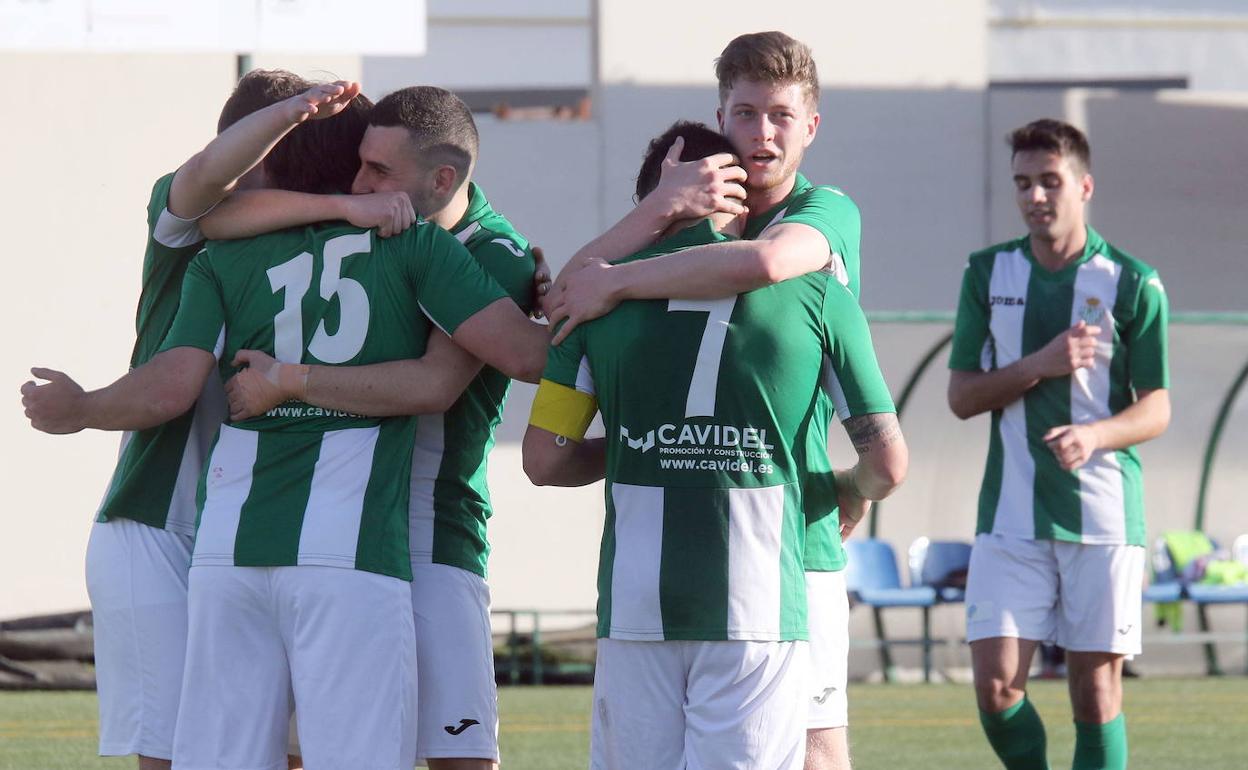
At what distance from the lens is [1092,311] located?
20.3ft

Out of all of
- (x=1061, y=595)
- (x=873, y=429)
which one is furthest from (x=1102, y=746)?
(x=873, y=429)

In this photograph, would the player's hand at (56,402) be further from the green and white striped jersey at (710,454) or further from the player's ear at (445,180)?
the green and white striped jersey at (710,454)

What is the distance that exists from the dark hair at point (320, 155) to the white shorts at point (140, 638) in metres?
0.85

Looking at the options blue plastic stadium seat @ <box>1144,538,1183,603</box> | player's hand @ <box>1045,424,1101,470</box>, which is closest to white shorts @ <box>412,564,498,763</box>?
player's hand @ <box>1045,424,1101,470</box>

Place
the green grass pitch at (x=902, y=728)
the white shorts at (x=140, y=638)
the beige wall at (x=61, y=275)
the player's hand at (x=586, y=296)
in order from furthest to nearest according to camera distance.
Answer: the beige wall at (x=61, y=275) < the green grass pitch at (x=902, y=728) < the white shorts at (x=140, y=638) < the player's hand at (x=586, y=296)

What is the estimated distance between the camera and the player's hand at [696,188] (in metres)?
3.54

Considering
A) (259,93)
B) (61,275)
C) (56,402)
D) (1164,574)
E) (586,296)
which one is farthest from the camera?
(1164,574)

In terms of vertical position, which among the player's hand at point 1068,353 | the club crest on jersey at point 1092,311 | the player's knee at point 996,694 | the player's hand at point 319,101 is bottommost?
the player's knee at point 996,694

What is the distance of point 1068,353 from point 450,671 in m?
2.90

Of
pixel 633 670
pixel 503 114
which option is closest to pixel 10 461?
pixel 503 114

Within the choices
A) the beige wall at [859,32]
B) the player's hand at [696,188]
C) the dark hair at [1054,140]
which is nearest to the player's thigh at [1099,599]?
the dark hair at [1054,140]

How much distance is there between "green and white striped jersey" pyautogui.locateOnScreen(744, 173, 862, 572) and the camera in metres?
3.72

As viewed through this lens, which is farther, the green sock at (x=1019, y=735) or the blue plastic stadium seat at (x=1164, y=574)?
the blue plastic stadium seat at (x=1164, y=574)

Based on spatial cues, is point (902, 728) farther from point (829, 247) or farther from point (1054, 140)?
point (829, 247)
